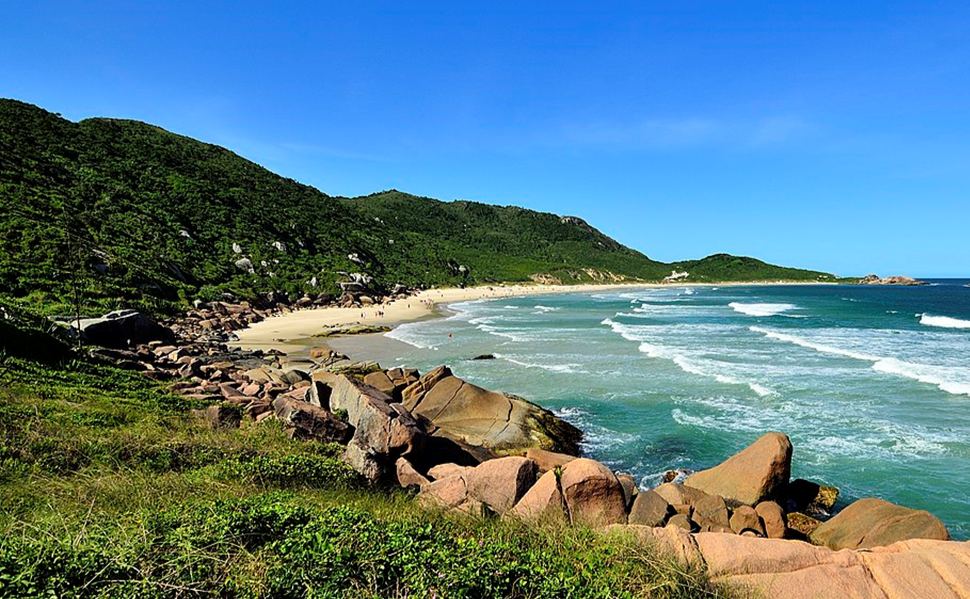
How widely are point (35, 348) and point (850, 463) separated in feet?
87.2

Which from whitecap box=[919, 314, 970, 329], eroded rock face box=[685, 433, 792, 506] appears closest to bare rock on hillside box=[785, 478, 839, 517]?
eroded rock face box=[685, 433, 792, 506]

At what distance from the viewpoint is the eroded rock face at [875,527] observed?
976 centimetres

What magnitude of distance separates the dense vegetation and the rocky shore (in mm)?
14500

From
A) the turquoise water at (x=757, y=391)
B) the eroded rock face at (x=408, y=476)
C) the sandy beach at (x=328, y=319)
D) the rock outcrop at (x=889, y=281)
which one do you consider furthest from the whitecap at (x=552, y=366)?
the rock outcrop at (x=889, y=281)

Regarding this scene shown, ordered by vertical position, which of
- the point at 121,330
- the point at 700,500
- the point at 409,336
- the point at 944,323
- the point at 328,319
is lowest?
the point at 700,500

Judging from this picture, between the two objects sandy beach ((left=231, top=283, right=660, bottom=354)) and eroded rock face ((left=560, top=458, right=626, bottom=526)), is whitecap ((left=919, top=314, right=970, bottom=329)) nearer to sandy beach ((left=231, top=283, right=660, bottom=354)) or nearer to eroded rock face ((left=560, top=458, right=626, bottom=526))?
sandy beach ((left=231, top=283, right=660, bottom=354))

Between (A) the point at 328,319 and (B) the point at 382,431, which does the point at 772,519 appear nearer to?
(B) the point at 382,431

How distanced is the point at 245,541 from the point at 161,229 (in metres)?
65.1

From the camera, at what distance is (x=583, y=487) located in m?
9.71

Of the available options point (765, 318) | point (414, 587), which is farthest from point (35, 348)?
point (765, 318)

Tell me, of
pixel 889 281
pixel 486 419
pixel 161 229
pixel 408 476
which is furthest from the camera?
pixel 889 281

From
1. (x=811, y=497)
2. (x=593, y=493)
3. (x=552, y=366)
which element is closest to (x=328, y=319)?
(x=552, y=366)

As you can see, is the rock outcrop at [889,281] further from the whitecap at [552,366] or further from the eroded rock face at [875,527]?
the eroded rock face at [875,527]

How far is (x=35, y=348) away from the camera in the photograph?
1557 cm
